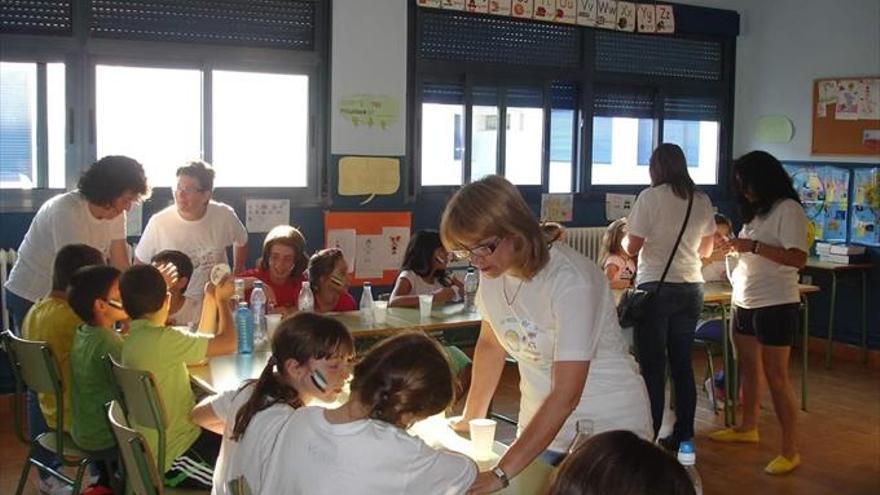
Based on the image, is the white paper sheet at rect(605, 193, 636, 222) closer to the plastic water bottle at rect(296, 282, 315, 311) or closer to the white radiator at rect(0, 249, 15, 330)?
the plastic water bottle at rect(296, 282, 315, 311)

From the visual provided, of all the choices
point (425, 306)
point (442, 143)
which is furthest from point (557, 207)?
point (425, 306)

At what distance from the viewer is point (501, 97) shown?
715 centimetres

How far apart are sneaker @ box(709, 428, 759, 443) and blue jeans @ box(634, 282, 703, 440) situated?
508mm

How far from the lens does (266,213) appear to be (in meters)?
6.18

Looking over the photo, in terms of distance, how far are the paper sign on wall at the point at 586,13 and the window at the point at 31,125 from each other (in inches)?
144

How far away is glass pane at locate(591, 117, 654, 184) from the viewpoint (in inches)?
305

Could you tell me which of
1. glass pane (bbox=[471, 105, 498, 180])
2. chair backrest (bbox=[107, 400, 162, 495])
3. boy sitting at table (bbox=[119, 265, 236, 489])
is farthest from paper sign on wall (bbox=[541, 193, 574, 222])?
chair backrest (bbox=[107, 400, 162, 495])

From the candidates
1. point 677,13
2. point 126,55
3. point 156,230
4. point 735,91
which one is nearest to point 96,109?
point 126,55

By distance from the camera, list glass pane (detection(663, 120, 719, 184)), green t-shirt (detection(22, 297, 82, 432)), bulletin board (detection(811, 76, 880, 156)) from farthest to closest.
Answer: glass pane (detection(663, 120, 719, 184))
bulletin board (detection(811, 76, 880, 156))
green t-shirt (detection(22, 297, 82, 432))

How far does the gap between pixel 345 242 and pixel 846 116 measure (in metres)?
3.86

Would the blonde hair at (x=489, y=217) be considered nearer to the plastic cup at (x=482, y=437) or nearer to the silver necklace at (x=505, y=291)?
the silver necklace at (x=505, y=291)

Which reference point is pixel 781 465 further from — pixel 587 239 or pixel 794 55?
pixel 794 55

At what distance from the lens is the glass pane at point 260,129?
6.11 m

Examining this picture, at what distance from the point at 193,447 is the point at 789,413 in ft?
9.45
